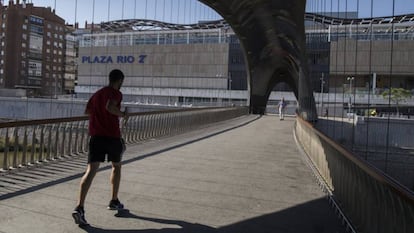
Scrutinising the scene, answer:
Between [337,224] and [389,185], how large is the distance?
1653 mm

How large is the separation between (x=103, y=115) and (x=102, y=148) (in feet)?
1.20

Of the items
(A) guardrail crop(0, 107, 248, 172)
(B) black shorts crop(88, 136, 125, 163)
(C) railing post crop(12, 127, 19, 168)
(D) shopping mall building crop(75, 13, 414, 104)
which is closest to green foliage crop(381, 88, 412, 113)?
(D) shopping mall building crop(75, 13, 414, 104)

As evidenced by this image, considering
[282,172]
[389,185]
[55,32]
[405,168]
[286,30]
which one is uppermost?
[55,32]

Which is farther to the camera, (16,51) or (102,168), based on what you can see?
(16,51)

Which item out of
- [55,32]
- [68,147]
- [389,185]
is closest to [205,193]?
[389,185]

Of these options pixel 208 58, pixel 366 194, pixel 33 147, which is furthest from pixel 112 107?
pixel 208 58

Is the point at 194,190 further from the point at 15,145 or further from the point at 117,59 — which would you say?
the point at 117,59

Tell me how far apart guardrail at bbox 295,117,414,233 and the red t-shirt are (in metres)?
2.78

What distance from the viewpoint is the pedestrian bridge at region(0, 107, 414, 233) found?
4.70 meters

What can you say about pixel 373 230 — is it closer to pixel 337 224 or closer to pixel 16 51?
pixel 337 224

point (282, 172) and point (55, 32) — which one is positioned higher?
point (55, 32)

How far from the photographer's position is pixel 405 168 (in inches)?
810

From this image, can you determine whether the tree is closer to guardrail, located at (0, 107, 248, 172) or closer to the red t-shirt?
guardrail, located at (0, 107, 248, 172)

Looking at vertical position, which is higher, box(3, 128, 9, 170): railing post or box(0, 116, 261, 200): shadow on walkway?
box(3, 128, 9, 170): railing post
